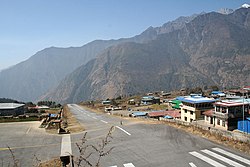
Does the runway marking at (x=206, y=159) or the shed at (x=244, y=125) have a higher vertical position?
the runway marking at (x=206, y=159)

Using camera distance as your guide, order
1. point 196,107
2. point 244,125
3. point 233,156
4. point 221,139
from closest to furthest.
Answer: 1. point 233,156
2. point 221,139
3. point 244,125
4. point 196,107

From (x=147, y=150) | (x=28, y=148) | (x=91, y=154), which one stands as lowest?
(x=28, y=148)

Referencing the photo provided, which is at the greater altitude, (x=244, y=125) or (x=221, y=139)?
(x=221, y=139)

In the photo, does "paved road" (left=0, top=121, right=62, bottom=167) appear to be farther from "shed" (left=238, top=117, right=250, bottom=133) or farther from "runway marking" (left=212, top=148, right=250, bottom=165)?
"shed" (left=238, top=117, right=250, bottom=133)

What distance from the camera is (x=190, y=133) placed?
17.9 metres

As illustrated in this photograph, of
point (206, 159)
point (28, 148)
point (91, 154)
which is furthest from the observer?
point (28, 148)

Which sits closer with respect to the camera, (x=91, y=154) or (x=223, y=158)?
(x=223, y=158)

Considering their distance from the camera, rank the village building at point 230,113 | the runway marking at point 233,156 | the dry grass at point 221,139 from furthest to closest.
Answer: the village building at point 230,113 → the dry grass at point 221,139 → the runway marking at point 233,156

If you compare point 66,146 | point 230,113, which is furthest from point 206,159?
point 230,113

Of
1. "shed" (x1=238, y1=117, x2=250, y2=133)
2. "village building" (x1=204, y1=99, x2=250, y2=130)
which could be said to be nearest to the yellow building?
"village building" (x1=204, y1=99, x2=250, y2=130)

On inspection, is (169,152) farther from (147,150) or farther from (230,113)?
(230,113)

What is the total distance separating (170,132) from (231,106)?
20.1 m

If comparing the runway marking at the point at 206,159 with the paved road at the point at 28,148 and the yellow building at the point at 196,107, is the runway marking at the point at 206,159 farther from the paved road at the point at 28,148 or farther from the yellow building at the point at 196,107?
the yellow building at the point at 196,107

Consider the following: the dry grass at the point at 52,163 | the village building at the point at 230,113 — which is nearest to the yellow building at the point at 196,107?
the village building at the point at 230,113
